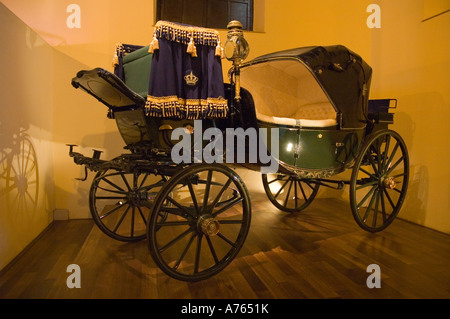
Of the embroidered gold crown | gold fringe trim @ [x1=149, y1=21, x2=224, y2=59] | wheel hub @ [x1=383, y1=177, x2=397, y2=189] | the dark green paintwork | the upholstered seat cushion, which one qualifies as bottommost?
wheel hub @ [x1=383, y1=177, x2=397, y2=189]

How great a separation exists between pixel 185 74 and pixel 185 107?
18cm

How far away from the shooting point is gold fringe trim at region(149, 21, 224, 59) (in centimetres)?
159

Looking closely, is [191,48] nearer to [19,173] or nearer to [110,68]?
[19,173]

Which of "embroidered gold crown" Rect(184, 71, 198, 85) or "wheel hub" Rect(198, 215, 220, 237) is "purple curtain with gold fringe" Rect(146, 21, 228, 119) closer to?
"embroidered gold crown" Rect(184, 71, 198, 85)

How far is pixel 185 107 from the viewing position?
5.55 feet

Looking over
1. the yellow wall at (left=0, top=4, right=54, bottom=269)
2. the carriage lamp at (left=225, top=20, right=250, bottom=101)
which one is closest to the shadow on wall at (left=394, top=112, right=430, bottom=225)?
the carriage lamp at (left=225, top=20, right=250, bottom=101)

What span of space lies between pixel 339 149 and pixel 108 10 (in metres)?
2.51

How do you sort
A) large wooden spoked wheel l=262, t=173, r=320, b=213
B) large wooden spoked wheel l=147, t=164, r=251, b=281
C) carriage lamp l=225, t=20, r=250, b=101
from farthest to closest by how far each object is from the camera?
large wooden spoked wheel l=262, t=173, r=320, b=213
carriage lamp l=225, t=20, r=250, b=101
large wooden spoked wheel l=147, t=164, r=251, b=281

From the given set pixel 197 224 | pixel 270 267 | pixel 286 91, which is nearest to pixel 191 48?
pixel 197 224

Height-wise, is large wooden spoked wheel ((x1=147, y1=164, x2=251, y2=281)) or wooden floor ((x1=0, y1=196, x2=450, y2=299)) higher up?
large wooden spoked wheel ((x1=147, y1=164, x2=251, y2=281))

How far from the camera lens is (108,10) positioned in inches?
119

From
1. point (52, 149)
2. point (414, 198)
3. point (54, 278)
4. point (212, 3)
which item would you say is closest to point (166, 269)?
point (54, 278)

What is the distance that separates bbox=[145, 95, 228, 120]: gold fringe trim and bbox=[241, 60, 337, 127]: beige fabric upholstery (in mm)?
999

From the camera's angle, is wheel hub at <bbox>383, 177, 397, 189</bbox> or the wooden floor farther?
wheel hub at <bbox>383, 177, 397, 189</bbox>
